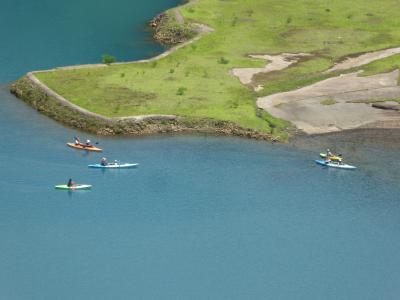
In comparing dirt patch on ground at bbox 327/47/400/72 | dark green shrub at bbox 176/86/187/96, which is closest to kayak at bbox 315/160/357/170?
dark green shrub at bbox 176/86/187/96

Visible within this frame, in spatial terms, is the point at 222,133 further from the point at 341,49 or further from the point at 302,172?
the point at 341,49

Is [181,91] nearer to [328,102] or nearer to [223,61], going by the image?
[223,61]

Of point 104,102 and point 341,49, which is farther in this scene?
point 341,49

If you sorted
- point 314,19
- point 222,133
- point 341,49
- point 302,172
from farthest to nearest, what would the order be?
point 314,19
point 341,49
point 222,133
point 302,172

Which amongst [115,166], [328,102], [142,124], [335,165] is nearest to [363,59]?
[328,102]

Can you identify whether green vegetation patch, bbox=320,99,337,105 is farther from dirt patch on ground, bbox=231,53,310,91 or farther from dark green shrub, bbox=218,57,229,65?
dark green shrub, bbox=218,57,229,65

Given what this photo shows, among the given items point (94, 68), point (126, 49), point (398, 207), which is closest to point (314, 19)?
point (126, 49)
